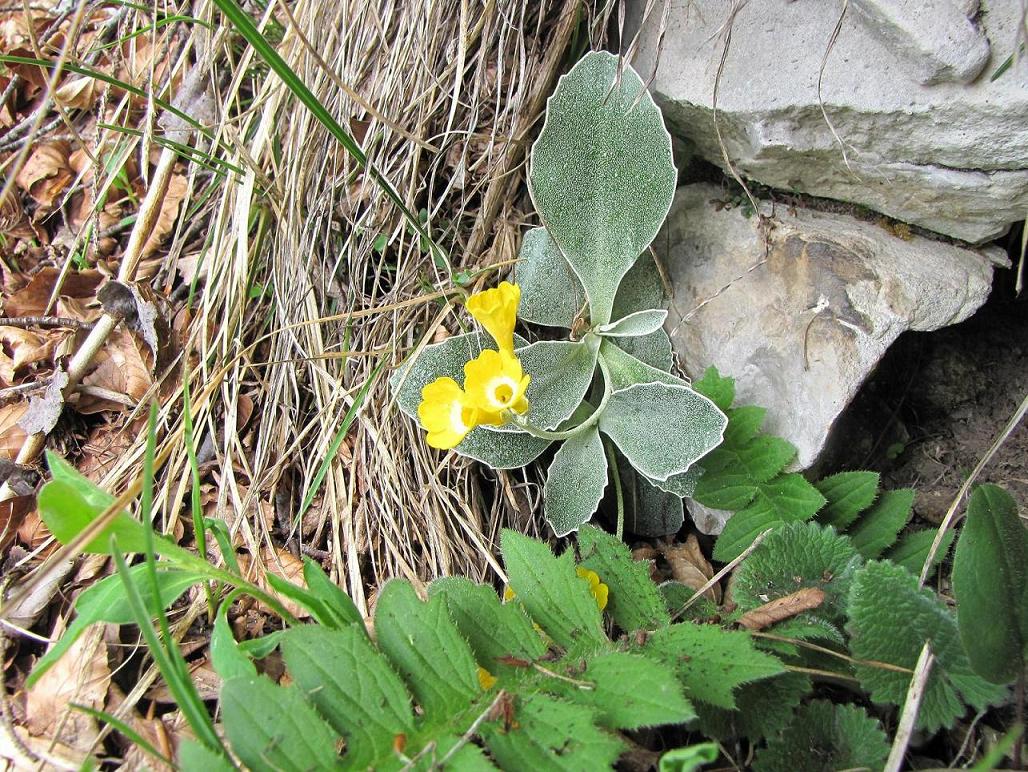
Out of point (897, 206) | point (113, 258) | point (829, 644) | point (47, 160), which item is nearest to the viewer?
point (829, 644)

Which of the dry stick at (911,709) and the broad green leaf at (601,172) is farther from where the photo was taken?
the broad green leaf at (601,172)

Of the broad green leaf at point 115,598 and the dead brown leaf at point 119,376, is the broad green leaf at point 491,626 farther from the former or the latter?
the dead brown leaf at point 119,376

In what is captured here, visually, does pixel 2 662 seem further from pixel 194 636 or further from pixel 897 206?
pixel 897 206

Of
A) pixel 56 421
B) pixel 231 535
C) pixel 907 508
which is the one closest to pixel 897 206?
pixel 907 508

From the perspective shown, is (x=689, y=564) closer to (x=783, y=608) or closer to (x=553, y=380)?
(x=783, y=608)

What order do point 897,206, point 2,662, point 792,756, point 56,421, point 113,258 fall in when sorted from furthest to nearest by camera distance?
1. point 113,258
2. point 56,421
3. point 897,206
4. point 2,662
5. point 792,756

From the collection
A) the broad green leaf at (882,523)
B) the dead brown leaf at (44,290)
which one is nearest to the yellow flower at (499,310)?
the broad green leaf at (882,523)
